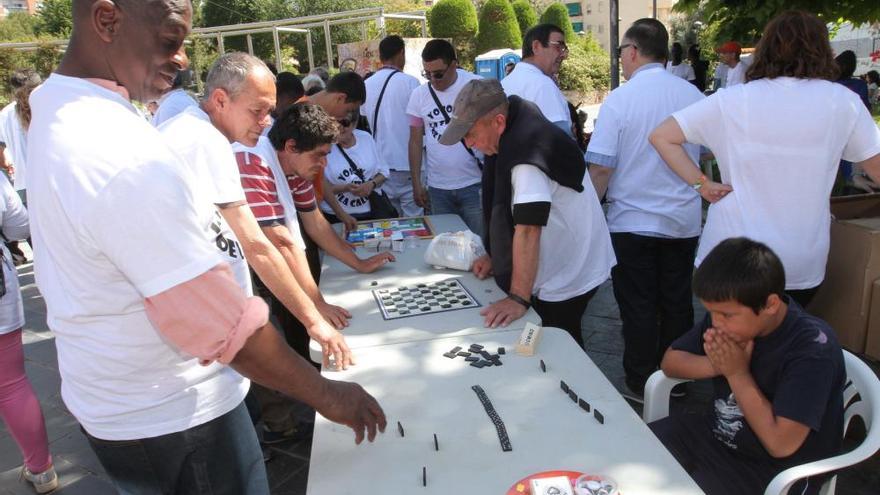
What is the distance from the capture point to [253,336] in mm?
1132

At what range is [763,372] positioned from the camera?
167cm

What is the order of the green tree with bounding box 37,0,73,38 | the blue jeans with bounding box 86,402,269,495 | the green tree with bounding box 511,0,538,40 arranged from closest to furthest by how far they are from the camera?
the blue jeans with bounding box 86,402,269,495
the green tree with bounding box 511,0,538,40
the green tree with bounding box 37,0,73,38

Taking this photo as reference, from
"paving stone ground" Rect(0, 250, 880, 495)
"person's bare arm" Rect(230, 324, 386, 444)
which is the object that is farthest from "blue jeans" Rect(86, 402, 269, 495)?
"paving stone ground" Rect(0, 250, 880, 495)

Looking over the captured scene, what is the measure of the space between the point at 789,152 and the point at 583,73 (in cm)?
1862

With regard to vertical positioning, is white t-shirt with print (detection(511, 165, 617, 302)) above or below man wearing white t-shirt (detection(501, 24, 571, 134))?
below

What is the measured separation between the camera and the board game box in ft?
11.1

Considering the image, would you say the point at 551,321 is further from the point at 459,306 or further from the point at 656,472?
the point at 656,472

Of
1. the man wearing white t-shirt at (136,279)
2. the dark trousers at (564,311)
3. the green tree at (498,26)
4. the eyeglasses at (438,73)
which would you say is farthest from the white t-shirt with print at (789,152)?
the green tree at (498,26)

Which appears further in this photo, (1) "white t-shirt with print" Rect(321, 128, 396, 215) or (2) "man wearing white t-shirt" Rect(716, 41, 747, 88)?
(2) "man wearing white t-shirt" Rect(716, 41, 747, 88)

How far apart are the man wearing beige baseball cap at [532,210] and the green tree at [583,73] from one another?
1645cm

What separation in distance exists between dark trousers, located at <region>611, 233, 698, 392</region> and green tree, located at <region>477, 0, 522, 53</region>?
22459 mm

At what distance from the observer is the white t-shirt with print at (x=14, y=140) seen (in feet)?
16.3

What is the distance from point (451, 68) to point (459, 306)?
2.47 meters

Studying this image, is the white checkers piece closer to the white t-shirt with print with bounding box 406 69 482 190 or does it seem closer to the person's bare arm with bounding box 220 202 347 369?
the person's bare arm with bounding box 220 202 347 369
